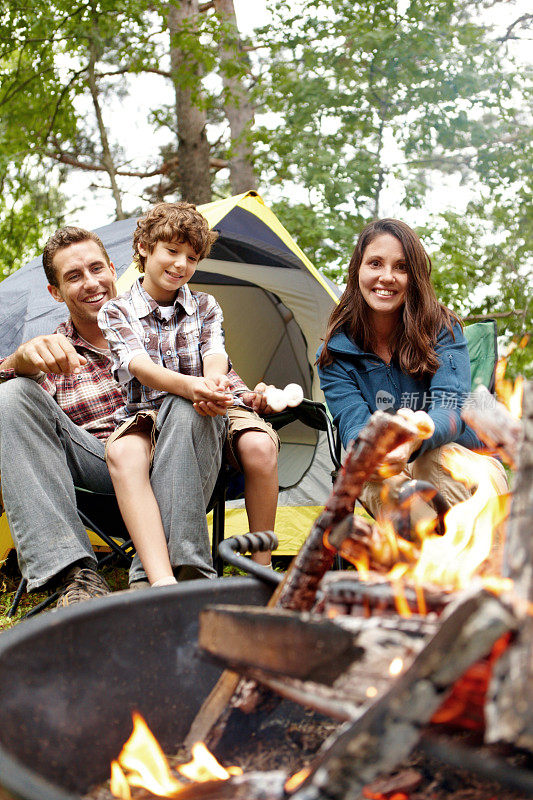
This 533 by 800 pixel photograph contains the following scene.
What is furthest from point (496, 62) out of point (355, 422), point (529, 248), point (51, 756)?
point (51, 756)

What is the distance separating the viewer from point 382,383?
7.91ft

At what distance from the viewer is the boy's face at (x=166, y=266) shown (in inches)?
94.1

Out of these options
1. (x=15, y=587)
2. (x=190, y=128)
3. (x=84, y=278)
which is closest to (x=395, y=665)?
(x=84, y=278)

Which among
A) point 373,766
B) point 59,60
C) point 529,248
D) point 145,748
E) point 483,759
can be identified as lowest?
point 145,748

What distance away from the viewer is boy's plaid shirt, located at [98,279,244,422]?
234cm

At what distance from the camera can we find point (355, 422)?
226cm

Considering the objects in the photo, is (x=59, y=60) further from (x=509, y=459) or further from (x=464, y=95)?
(x=509, y=459)

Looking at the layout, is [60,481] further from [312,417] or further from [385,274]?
[385,274]

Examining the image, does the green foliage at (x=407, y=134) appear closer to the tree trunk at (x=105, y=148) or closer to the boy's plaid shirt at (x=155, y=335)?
the tree trunk at (x=105, y=148)

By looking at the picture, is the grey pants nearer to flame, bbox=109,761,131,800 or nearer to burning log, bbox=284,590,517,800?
flame, bbox=109,761,131,800

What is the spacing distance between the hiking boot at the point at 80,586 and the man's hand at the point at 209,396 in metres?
0.56

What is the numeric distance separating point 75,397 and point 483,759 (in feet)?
6.68

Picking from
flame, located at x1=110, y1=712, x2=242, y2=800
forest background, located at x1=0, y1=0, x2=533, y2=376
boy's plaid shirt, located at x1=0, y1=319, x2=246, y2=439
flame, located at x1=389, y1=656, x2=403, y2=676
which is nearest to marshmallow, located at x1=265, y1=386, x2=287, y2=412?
boy's plaid shirt, located at x1=0, y1=319, x2=246, y2=439

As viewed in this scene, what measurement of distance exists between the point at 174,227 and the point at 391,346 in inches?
33.4
